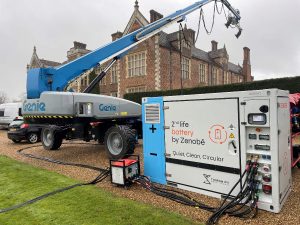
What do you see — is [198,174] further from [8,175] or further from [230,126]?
[8,175]

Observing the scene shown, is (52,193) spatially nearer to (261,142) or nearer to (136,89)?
(261,142)

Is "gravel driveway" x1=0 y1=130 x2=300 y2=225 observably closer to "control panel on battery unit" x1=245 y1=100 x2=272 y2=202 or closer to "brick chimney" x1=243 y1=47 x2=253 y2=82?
"control panel on battery unit" x1=245 y1=100 x2=272 y2=202

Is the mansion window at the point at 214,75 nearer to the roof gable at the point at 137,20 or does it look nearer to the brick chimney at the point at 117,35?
the roof gable at the point at 137,20

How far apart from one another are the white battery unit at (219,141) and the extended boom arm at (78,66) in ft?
12.9

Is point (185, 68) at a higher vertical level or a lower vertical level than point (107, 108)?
higher

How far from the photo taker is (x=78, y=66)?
882 cm

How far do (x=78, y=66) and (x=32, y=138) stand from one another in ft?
23.6

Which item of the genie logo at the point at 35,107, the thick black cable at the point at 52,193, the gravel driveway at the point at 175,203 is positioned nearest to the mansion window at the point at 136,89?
the gravel driveway at the point at 175,203

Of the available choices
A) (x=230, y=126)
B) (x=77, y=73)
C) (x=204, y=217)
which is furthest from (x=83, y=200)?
(x=77, y=73)

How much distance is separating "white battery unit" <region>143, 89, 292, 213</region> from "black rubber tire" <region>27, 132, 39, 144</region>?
399 inches

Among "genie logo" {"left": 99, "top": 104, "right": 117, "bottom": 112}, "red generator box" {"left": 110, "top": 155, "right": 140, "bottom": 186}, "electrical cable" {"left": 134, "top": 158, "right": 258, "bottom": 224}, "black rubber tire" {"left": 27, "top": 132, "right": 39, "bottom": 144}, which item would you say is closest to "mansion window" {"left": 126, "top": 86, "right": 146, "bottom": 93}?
"black rubber tire" {"left": 27, "top": 132, "right": 39, "bottom": 144}

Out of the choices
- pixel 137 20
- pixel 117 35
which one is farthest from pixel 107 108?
pixel 117 35

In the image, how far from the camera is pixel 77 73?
348 inches

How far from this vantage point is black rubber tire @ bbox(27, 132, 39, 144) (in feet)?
45.0
